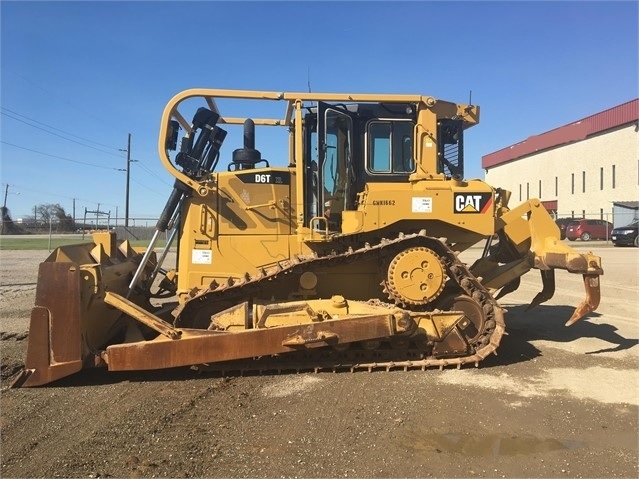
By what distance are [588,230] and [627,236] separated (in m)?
5.77

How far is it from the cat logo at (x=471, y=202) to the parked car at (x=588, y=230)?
3183 cm

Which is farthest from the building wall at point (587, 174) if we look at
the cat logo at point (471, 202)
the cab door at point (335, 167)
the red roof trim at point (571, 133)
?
the cab door at point (335, 167)

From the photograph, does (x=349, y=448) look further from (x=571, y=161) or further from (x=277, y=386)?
(x=571, y=161)

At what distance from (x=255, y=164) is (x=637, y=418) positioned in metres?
5.04

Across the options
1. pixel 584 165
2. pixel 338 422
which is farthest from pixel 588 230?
pixel 338 422

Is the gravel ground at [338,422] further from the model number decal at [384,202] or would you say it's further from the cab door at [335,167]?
the cab door at [335,167]

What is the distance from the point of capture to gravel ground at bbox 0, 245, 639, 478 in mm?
3543

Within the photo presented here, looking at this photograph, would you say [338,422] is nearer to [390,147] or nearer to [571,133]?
[390,147]

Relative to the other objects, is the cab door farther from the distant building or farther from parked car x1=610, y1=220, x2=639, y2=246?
the distant building

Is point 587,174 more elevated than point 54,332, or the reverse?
point 587,174

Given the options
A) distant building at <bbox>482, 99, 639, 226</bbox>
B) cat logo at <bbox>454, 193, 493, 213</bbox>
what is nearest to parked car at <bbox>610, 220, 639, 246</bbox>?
distant building at <bbox>482, 99, 639, 226</bbox>

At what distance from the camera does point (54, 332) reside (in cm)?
500

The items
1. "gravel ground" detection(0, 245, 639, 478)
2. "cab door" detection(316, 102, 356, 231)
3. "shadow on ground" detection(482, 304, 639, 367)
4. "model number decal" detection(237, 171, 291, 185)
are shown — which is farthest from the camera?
"shadow on ground" detection(482, 304, 639, 367)

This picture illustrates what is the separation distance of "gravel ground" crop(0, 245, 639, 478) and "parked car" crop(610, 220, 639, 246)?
84.0ft
